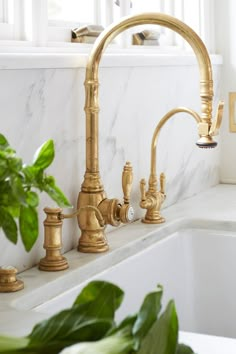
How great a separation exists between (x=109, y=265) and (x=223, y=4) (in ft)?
3.49

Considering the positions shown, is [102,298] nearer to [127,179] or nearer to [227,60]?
[127,179]

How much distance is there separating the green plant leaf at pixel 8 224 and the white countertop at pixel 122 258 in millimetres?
403

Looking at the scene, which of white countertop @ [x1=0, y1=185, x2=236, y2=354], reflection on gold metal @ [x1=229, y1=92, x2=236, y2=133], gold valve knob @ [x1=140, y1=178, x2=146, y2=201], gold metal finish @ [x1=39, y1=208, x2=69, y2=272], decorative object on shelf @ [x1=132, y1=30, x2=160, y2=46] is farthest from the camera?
reflection on gold metal @ [x1=229, y1=92, x2=236, y2=133]

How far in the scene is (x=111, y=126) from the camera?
1.55 meters

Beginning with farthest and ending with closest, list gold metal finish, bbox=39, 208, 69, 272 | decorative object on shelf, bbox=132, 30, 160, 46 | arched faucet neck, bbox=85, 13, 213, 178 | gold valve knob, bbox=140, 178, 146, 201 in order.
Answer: decorative object on shelf, bbox=132, 30, 160, 46
gold valve knob, bbox=140, 178, 146, 201
arched faucet neck, bbox=85, 13, 213, 178
gold metal finish, bbox=39, 208, 69, 272

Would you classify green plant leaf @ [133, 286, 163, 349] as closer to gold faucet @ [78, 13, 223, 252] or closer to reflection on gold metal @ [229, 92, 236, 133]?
gold faucet @ [78, 13, 223, 252]

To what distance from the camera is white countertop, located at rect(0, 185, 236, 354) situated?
0.92m

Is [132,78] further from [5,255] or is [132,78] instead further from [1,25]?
[5,255]

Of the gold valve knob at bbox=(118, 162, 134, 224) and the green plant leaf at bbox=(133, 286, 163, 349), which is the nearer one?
the green plant leaf at bbox=(133, 286, 163, 349)

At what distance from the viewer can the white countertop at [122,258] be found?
3.00 ft

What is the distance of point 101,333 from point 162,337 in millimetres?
41

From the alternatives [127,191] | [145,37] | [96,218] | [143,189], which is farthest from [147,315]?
[145,37]

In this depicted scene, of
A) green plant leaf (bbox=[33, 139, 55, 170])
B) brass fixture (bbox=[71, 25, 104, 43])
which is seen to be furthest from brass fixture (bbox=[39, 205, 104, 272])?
green plant leaf (bbox=[33, 139, 55, 170])

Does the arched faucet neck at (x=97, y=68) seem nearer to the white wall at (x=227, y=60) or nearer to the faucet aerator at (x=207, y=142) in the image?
the faucet aerator at (x=207, y=142)
